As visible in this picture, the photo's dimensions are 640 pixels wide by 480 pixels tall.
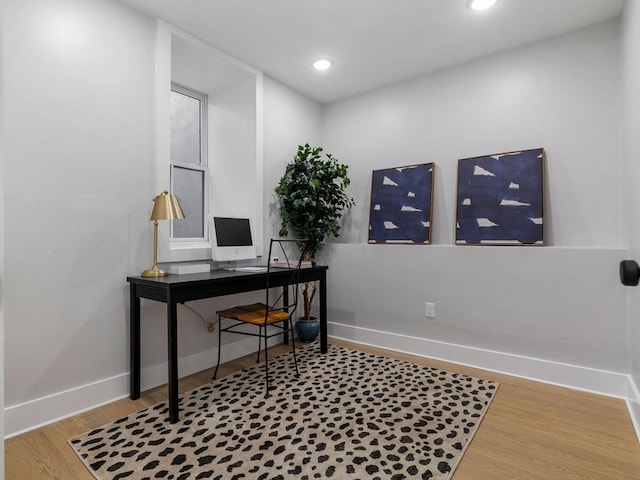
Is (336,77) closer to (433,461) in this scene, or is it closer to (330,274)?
(330,274)

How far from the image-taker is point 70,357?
212 centimetres

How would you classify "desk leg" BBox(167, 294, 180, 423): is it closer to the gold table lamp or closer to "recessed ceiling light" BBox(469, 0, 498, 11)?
the gold table lamp

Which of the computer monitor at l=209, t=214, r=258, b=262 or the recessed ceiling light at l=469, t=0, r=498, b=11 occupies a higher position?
the recessed ceiling light at l=469, t=0, r=498, b=11

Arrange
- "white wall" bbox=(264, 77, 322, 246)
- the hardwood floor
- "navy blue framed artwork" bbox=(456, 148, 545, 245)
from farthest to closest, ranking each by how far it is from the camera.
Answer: "white wall" bbox=(264, 77, 322, 246) → "navy blue framed artwork" bbox=(456, 148, 545, 245) → the hardwood floor

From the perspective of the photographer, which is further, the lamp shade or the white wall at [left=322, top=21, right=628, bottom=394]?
the white wall at [left=322, top=21, right=628, bottom=394]

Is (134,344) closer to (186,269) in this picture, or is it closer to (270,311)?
(186,269)

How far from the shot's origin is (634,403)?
2031 mm

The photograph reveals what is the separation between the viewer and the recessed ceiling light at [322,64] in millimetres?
3060

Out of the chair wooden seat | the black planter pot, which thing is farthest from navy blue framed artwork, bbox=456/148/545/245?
the chair wooden seat

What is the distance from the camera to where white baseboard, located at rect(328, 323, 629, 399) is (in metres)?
2.37

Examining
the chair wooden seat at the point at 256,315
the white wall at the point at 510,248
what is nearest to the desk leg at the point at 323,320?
the white wall at the point at 510,248

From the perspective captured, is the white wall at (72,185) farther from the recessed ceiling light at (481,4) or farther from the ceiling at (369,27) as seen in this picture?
the recessed ceiling light at (481,4)

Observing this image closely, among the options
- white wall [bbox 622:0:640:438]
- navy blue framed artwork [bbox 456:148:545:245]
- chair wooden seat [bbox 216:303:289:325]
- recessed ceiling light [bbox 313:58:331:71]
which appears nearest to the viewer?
white wall [bbox 622:0:640:438]

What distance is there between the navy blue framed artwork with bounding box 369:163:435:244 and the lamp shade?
1813mm
